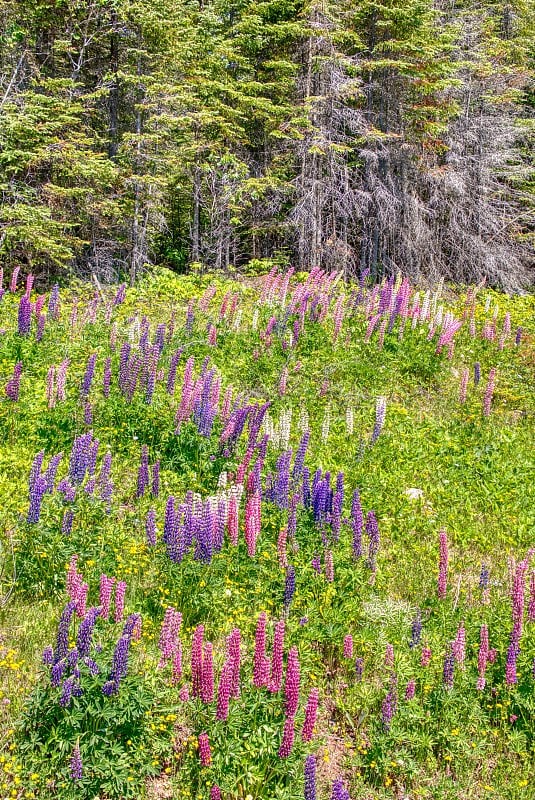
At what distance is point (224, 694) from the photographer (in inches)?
129

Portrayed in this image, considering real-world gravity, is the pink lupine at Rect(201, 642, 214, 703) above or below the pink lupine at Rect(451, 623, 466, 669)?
above

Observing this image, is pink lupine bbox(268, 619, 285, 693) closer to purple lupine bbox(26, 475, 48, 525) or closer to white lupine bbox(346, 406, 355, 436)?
purple lupine bbox(26, 475, 48, 525)

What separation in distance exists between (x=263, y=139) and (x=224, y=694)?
1721 centimetres

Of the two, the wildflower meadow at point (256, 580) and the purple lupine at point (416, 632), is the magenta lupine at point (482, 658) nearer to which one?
the wildflower meadow at point (256, 580)

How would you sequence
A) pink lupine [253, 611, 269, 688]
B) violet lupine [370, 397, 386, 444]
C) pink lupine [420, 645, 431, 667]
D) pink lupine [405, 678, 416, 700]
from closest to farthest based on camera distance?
pink lupine [253, 611, 269, 688], pink lupine [405, 678, 416, 700], pink lupine [420, 645, 431, 667], violet lupine [370, 397, 386, 444]

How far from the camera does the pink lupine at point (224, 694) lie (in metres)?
3.28

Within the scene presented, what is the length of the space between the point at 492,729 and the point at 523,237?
18.0m

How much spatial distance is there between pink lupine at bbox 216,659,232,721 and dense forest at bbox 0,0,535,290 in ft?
37.7

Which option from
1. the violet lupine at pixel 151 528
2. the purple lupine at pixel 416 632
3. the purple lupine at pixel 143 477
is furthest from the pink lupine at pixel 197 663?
the purple lupine at pixel 143 477

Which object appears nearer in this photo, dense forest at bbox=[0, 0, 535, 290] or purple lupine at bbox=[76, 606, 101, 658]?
purple lupine at bbox=[76, 606, 101, 658]

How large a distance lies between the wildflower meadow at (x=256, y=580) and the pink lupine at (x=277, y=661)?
0.6 inches

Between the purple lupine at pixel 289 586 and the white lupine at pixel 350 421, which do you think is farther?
the white lupine at pixel 350 421

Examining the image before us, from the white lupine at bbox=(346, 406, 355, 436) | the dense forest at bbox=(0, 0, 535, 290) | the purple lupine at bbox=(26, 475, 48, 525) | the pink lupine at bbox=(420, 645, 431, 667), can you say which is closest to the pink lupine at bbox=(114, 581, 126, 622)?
the purple lupine at bbox=(26, 475, 48, 525)

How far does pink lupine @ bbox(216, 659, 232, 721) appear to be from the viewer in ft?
10.8
